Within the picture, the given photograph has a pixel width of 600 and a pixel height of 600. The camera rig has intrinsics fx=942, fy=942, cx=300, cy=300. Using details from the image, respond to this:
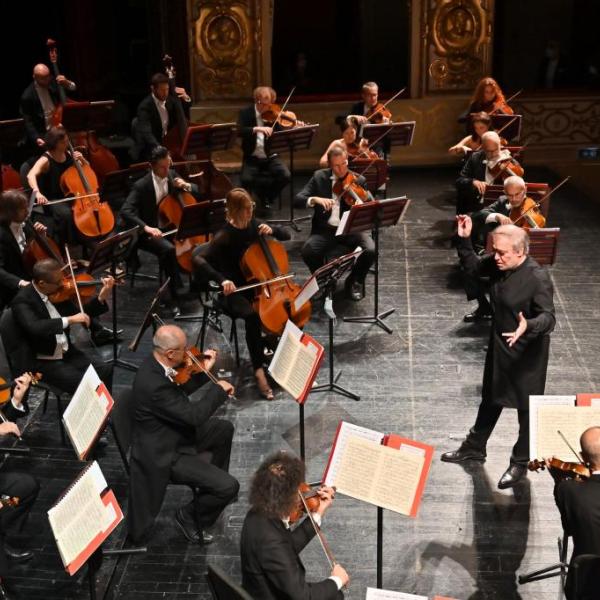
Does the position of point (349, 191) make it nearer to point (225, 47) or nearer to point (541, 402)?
point (541, 402)

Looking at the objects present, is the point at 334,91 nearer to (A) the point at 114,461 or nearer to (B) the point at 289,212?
(B) the point at 289,212

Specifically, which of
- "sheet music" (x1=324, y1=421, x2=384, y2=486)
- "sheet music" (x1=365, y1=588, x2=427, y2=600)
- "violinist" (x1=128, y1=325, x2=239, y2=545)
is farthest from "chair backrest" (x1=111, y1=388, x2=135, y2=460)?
"sheet music" (x1=365, y1=588, x2=427, y2=600)

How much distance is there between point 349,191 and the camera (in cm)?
802

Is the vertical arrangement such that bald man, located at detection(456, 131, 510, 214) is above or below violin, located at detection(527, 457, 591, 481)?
above

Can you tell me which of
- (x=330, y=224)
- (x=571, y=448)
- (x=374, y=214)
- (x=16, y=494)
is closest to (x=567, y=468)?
(x=571, y=448)

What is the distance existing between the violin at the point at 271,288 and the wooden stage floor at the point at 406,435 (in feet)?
1.84

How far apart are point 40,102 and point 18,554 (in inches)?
226

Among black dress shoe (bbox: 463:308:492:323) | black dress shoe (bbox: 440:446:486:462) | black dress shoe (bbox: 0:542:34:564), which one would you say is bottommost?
black dress shoe (bbox: 0:542:34:564)

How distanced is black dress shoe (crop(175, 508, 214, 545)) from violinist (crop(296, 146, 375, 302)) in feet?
10.8

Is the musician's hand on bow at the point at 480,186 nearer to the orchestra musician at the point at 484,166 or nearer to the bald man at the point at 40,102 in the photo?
the orchestra musician at the point at 484,166

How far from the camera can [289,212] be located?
10.5m

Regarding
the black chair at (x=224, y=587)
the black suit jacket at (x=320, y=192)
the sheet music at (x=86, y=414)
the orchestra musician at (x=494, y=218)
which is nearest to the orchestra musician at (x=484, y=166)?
the orchestra musician at (x=494, y=218)

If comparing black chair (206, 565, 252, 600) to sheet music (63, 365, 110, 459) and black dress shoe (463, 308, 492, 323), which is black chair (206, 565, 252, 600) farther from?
black dress shoe (463, 308, 492, 323)

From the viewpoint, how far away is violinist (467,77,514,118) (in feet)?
34.0
